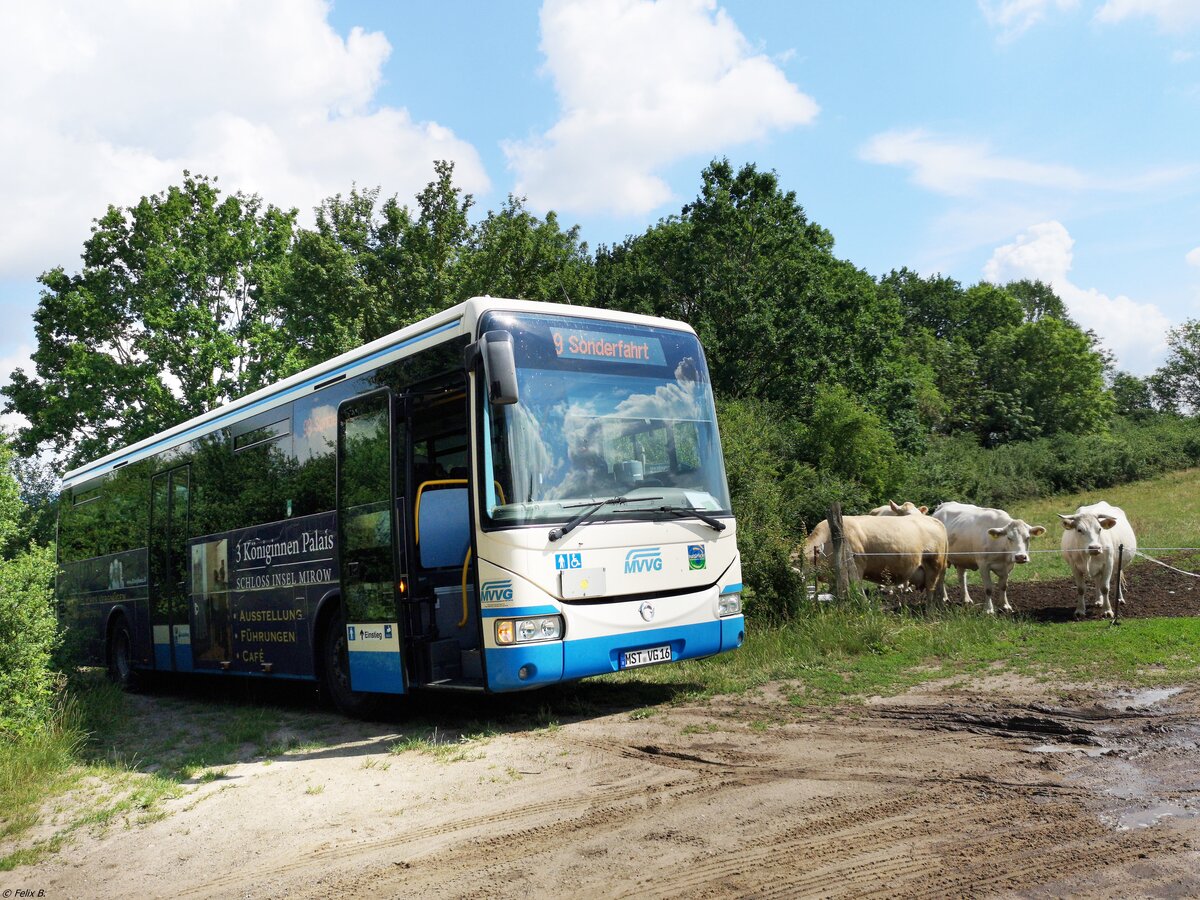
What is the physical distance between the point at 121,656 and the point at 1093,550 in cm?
1494

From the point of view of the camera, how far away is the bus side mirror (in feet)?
26.3

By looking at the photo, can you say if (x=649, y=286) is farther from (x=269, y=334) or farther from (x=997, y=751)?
(x=997, y=751)

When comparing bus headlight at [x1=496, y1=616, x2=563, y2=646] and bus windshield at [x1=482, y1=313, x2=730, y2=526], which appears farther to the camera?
bus windshield at [x1=482, y1=313, x2=730, y2=526]

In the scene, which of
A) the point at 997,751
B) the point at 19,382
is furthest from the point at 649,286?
the point at 997,751

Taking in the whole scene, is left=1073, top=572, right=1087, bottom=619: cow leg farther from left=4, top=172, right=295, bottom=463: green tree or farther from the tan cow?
left=4, top=172, right=295, bottom=463: green tree

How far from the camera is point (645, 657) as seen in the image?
29.4ft

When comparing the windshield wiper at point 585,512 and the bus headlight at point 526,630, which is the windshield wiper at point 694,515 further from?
the bus headlight at point 526,630

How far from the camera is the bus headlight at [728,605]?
9.68m

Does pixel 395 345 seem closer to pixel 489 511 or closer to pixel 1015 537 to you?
pixel 489 511

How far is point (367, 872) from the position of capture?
5355 millimetres

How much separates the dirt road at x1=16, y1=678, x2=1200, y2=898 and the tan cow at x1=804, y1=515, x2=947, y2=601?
7634 mm

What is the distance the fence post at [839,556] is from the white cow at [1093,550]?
314cm

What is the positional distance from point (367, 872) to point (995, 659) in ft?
24.3

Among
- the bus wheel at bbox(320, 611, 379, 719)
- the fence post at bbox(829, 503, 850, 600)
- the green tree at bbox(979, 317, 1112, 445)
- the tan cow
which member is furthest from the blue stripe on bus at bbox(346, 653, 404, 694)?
the green tree at bbox(979, 317, 1112, 445)
